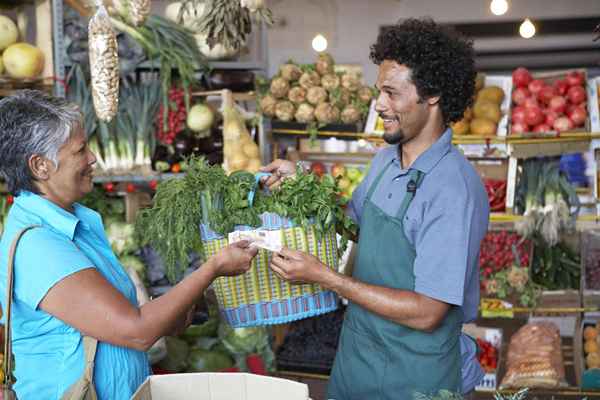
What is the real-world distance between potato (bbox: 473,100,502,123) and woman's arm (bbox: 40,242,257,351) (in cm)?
311

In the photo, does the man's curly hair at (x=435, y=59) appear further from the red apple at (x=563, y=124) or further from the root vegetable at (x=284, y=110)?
the red apple at (x=563, y=124)

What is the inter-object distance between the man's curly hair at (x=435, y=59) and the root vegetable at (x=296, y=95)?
2115 millimetres

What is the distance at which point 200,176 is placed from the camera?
223 centimetres

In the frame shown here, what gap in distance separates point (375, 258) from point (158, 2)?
22.5 feet

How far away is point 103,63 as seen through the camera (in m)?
3.12

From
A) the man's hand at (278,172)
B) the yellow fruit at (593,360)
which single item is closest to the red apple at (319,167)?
the yellow fruit at (593,360)

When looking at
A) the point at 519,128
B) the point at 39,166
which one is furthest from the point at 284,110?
the point at 39,166

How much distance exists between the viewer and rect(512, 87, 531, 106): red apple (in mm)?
4648

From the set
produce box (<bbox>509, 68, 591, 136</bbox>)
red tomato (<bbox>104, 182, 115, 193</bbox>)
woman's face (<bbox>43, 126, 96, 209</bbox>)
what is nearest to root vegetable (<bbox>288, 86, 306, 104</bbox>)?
red tomato (<bbox>104, 182, 115, 193</bbox>)

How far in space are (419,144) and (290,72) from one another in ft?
7.82

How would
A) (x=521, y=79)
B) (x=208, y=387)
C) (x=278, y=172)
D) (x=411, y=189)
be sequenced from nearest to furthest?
(x=208, y=387), (x=411, y=189), (x=278, y=172), (x=521, y=79)

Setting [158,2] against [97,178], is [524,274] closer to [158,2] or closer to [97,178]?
[97,178]

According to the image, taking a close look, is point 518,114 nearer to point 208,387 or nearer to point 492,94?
point 492,94

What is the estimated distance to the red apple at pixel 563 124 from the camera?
4.40 metres
